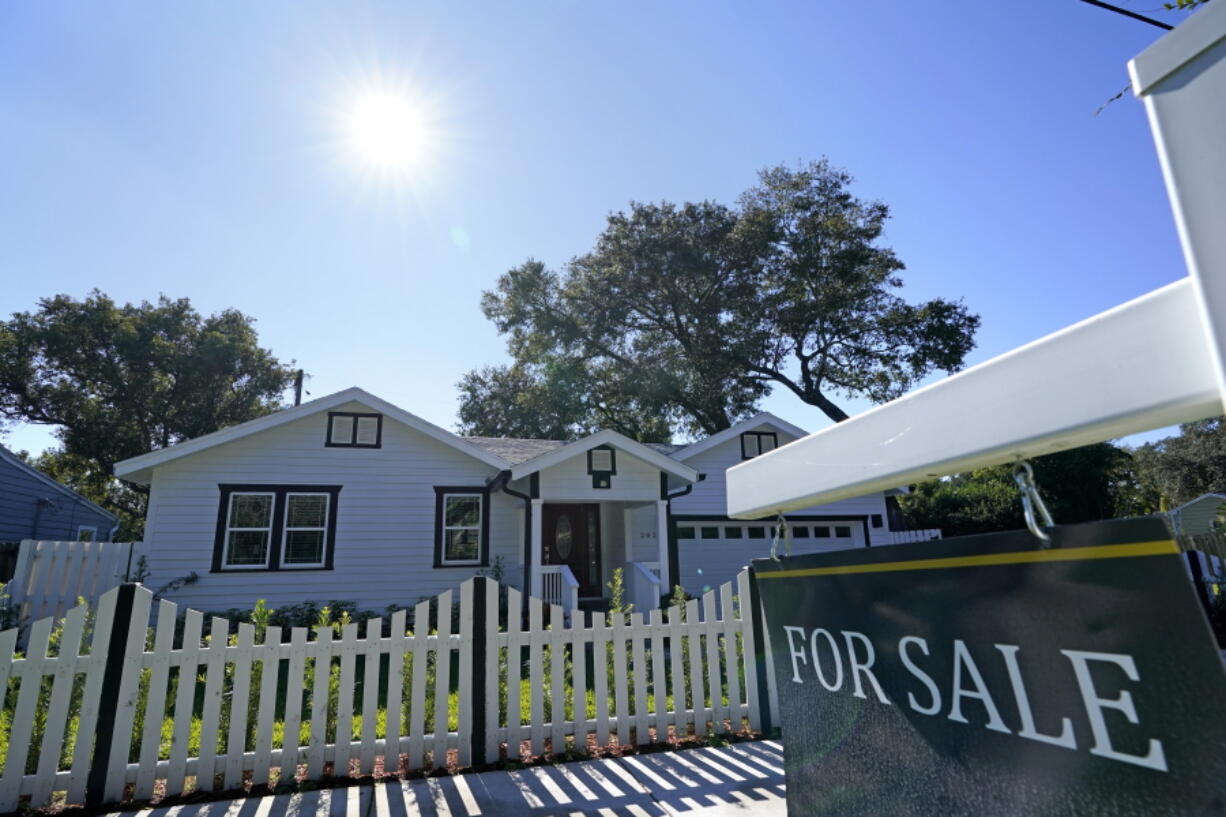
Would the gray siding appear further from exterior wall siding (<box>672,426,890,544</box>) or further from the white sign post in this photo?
the white sign post

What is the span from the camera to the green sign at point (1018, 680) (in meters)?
0.63

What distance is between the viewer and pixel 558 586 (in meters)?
12.6

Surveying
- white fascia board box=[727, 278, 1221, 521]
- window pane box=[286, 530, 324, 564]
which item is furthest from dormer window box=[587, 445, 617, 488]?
white fascia board box=[727, 278, 1221, 521]

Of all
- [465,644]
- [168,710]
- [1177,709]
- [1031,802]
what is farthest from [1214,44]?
[168,710]

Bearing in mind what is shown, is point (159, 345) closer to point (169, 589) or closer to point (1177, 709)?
point (169, 589)

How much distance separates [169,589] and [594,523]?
857 cm

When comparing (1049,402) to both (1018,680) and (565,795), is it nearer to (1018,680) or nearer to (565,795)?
(1018,680)

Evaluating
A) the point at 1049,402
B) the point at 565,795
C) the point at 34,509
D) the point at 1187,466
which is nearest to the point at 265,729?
the point at 565,795

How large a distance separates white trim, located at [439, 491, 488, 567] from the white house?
0.02 metres

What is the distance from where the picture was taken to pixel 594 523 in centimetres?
1521

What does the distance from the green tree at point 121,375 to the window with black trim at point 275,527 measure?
18.8m

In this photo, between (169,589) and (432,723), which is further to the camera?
(169,589)

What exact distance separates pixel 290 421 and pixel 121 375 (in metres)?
19.7

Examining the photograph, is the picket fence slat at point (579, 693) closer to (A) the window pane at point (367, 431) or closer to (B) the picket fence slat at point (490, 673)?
(B) the picket fence slat at point (490, 673)
